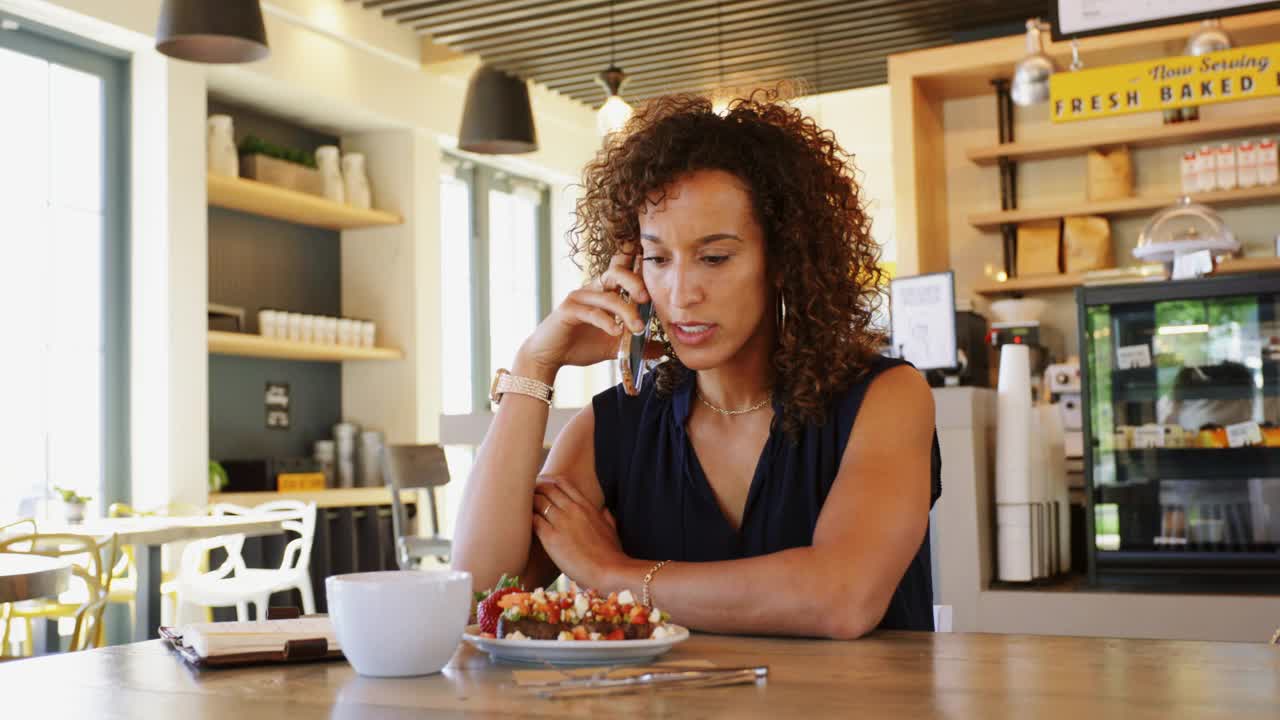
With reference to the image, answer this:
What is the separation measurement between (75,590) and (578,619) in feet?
15.1

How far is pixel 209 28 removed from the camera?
4.45 metres

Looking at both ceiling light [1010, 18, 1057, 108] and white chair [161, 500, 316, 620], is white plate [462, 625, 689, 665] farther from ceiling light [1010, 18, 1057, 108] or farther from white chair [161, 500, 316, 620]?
ceiling light [1010, 18, 1057, 108]

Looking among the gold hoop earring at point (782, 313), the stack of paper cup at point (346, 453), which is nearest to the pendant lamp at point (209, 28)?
the stack of paper cup at point (346, 453)

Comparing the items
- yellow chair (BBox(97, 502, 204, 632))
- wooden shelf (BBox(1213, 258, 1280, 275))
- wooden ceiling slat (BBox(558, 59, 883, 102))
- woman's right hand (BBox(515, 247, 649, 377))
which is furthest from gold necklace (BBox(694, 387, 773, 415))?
wooden ceiling slat (BBox(558, 59, 883, 102))

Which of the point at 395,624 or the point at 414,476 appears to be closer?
the point at 395,624

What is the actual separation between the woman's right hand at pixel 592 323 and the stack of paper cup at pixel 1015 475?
1.60 meters

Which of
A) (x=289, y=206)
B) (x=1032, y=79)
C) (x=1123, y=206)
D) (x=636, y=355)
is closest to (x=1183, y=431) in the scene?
(x=636, y=355)

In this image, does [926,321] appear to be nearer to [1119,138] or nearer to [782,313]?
[782,313]

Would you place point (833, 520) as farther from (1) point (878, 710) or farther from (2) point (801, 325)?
(1) point (878, 710)

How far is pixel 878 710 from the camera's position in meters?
0.85

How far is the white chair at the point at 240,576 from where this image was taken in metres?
5.30

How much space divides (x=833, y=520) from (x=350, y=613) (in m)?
0.62

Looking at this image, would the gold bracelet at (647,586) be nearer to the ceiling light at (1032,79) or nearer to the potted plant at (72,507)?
the potted plant at (72,507)

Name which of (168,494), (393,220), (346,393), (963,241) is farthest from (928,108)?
(168,494)
